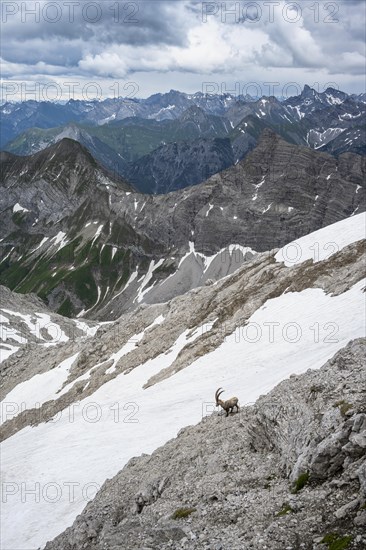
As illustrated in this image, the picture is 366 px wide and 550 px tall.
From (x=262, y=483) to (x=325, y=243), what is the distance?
42.4 metres

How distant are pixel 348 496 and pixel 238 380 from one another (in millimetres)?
21353

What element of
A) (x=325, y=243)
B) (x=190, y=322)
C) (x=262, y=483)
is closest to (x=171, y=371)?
(x=190, y=322)

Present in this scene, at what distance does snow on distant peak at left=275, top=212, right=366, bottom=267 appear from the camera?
170 feet

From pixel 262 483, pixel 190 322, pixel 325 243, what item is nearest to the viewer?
pixel 262 483

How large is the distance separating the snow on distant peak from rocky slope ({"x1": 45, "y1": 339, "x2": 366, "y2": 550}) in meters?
30.4

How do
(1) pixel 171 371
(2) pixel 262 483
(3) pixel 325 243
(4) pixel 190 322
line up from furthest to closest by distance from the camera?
1. (4) pixel 190 322
2. (3) pixel 325 243
3. (1) pixel 171 371
4. (2) pixel 262 483

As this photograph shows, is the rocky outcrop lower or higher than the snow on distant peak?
lower

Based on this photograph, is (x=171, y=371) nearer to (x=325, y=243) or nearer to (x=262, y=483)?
(x=325, y=243)

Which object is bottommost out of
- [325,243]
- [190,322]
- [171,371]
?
[171,371]

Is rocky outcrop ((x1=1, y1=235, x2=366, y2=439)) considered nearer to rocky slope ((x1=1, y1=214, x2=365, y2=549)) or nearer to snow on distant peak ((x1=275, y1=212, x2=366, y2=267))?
rocky slope ((x1=1, y1=214, x2=365, y2=549))

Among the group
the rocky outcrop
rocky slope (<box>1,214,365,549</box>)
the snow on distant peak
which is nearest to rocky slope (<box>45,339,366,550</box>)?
rocky slope (<box>1,214,365,549</box>)

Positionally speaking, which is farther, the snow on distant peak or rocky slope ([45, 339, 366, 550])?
the snow on distant peak

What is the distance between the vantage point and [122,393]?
152ft

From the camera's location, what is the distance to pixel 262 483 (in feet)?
53.9
